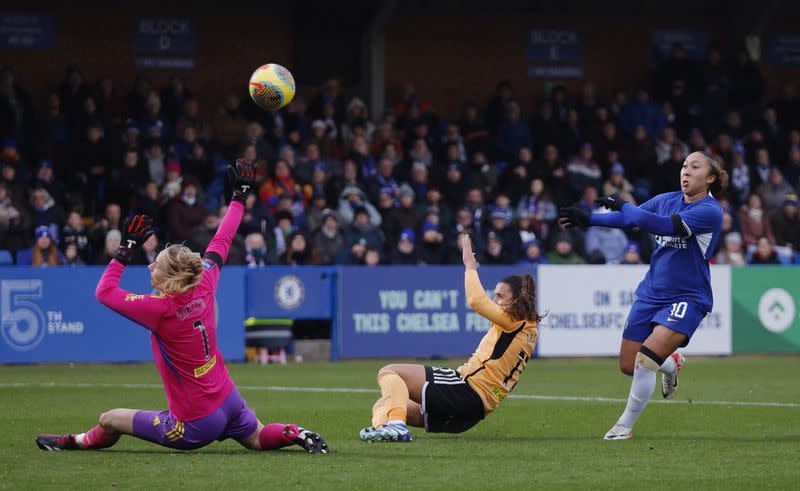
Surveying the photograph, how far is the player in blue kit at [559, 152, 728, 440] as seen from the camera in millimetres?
10242

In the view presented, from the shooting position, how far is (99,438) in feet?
30.1

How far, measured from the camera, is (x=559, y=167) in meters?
25.9

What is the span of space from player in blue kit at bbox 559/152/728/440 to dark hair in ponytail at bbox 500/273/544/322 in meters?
0.85

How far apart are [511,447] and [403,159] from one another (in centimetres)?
1598

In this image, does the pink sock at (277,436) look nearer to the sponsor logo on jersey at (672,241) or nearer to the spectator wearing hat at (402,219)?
the sponsor logo on jersey at (672,241)

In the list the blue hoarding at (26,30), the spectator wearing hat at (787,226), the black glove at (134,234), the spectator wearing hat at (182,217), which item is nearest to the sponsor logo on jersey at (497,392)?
the black glove at (134,234)

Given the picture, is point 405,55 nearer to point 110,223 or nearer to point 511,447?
point 110,223

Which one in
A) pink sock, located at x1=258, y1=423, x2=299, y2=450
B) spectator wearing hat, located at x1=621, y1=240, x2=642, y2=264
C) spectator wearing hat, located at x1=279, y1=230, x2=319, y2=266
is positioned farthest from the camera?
spectator wearing hat, located at x1=621, y1=240, x2=642, y2=264

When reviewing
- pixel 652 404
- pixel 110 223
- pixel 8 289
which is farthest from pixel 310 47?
pixel 652 404

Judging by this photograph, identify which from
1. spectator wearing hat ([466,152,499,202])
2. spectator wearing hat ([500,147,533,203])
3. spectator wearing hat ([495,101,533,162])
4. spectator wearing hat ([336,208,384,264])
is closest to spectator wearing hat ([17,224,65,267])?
spectator wearing hat ([336,208,384,264])

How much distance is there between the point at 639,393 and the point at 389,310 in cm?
1050

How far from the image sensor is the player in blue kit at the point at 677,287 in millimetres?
10242

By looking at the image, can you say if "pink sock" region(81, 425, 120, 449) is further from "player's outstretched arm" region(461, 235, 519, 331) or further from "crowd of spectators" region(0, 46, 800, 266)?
"crowd of spectators" region(0, 46, 800, 266)

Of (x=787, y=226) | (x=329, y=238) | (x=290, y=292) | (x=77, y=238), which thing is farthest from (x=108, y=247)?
(x=787, y=226)
